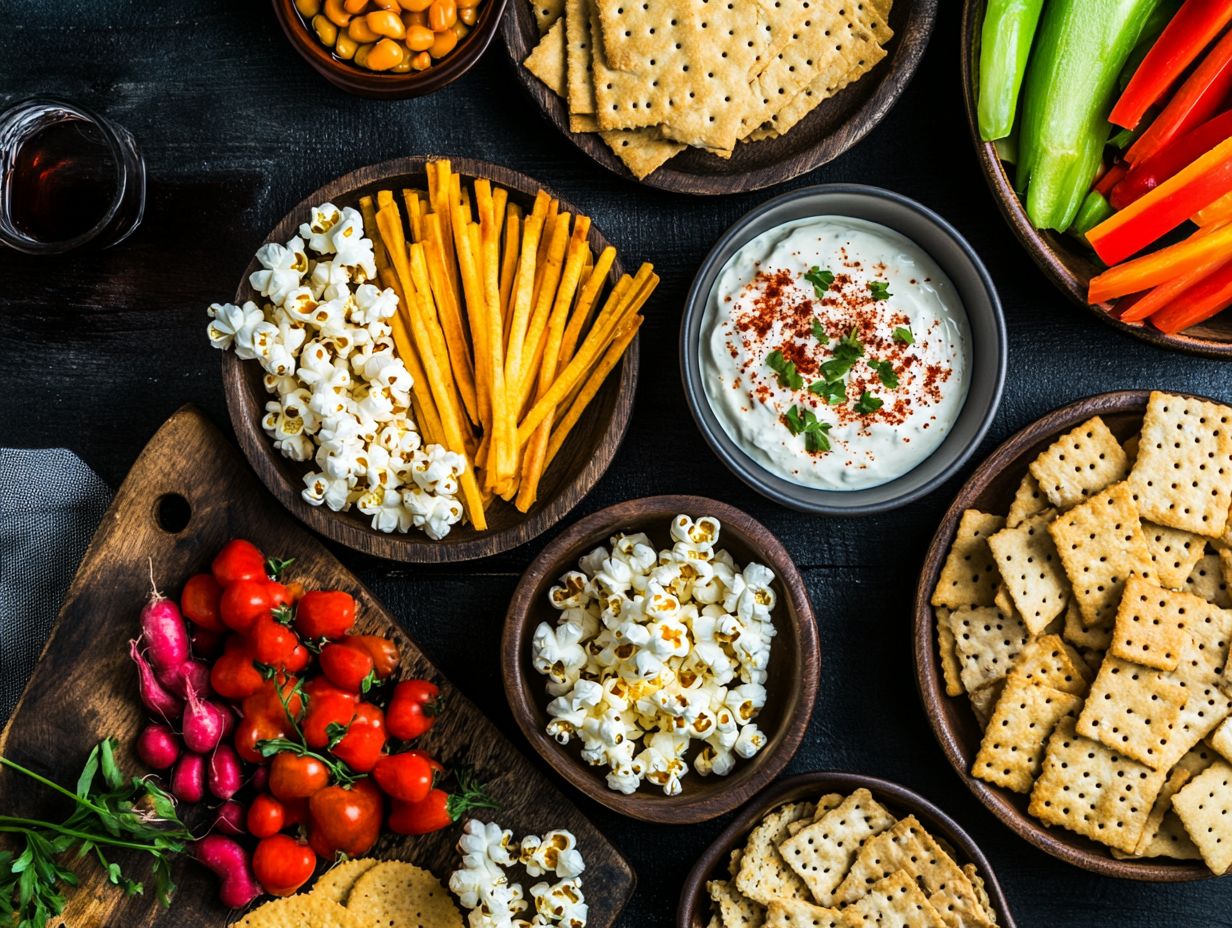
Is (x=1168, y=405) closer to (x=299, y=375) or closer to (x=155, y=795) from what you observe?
(x=299, y=375)

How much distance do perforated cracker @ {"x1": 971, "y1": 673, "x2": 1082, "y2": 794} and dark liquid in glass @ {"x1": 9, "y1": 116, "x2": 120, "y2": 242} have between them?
2.38m

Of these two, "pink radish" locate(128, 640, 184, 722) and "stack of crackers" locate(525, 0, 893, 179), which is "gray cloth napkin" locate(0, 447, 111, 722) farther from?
"stack of crackers" locate(525, 0, 893, 179)

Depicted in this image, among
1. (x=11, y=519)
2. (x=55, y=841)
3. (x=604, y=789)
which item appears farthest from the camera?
(x=11, y=519)

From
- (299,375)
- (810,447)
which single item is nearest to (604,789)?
(810,447)

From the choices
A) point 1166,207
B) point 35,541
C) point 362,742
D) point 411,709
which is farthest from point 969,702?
point 35,541

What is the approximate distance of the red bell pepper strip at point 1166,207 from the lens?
89.5 inches

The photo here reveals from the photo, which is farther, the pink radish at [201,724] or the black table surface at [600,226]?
the black table surface at [600,226]

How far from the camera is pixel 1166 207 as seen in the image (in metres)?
2.30

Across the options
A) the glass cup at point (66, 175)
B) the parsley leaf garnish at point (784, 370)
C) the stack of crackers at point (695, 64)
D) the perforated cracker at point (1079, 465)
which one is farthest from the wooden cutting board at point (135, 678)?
the perforated cracker at point (1079, 465)

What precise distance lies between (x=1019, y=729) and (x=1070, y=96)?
1410 mm

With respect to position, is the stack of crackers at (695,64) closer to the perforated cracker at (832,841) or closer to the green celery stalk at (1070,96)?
the green celery stalk at (1070,96)

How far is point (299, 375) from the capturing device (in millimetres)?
2295

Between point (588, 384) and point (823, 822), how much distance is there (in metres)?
1.13

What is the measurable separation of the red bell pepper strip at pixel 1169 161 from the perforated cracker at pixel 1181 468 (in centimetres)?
46
